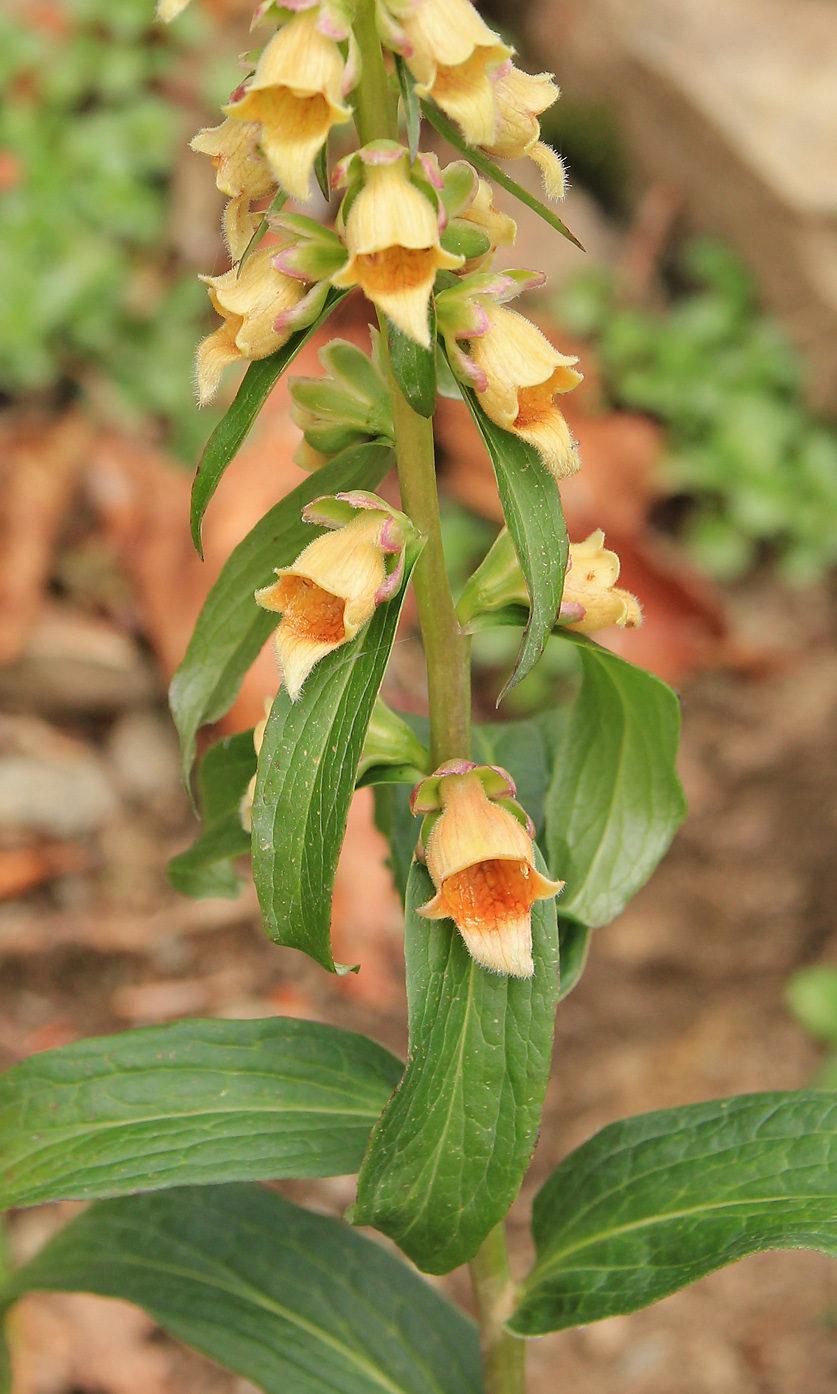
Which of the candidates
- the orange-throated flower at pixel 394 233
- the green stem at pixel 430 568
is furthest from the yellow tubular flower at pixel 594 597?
the orange-throated flower at pixel 394 233

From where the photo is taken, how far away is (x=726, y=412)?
4082 mm

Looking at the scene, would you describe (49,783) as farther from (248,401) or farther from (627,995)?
(248,401)

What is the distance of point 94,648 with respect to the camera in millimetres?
3506

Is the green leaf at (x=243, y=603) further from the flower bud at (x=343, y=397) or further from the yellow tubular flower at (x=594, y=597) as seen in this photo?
the yellow tubular flower at (x=594, y=597)

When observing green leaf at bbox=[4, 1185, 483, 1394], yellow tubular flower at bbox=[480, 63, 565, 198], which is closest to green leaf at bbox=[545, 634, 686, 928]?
yellow tubular flower at bbox=[480, 63, 565, 198]

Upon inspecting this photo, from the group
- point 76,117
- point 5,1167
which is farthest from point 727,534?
point 5,1167

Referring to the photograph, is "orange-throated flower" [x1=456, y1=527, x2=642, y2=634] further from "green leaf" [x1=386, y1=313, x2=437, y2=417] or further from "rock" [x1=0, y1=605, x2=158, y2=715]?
"rock" [x1=0, y1=605, x2=158, y2=715]

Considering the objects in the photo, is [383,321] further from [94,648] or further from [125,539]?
[125,539]

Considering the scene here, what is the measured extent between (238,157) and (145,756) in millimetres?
2464

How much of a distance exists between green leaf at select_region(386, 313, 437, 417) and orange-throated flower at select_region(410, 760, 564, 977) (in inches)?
15.8

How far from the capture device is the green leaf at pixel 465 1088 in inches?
51.6

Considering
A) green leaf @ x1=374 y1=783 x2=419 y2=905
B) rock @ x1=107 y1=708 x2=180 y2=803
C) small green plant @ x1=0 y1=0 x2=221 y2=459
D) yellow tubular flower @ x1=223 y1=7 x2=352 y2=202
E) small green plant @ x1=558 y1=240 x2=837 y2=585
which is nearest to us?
yellow tubular flower @ x1=223 y1=7 x2=352 y2=202

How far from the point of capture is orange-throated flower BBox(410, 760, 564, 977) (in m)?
1.26

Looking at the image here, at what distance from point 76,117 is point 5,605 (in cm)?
182
